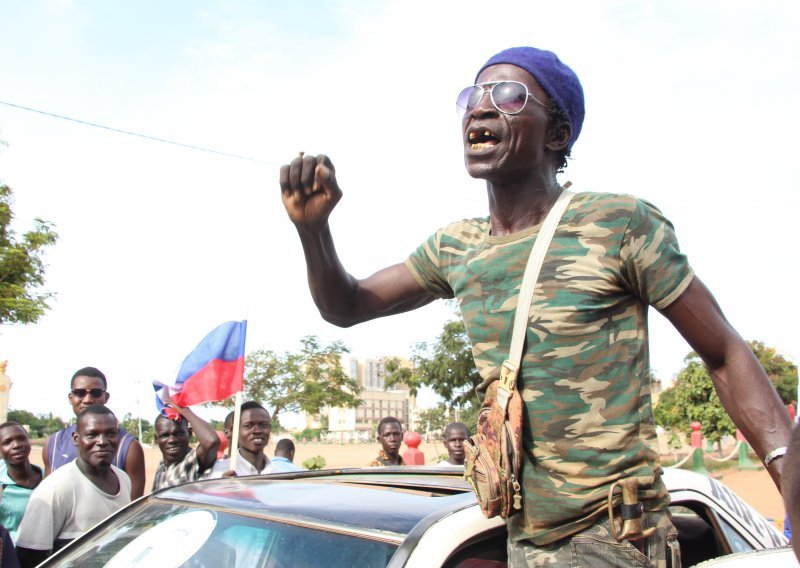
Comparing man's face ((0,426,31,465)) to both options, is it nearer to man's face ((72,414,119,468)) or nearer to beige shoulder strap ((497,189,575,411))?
man's face ((72,414,119,468))

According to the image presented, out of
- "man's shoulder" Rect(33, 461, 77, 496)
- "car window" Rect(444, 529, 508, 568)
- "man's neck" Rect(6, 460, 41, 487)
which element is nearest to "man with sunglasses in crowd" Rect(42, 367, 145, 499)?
"man's neck" Rect(6, 460, 41, 487)

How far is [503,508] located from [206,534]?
3.16ft

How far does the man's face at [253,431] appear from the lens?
205 inches

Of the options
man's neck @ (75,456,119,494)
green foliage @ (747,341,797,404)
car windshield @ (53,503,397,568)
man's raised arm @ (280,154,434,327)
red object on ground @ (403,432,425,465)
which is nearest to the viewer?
man's raised arm @ (280,154,434,327)

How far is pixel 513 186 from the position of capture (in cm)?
175

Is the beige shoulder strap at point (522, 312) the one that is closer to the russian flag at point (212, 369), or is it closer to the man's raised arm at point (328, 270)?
the man's raised arm at point (328, 270)

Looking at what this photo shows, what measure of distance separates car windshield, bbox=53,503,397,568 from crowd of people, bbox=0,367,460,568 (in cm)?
85

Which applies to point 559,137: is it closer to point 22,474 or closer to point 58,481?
point 58,481

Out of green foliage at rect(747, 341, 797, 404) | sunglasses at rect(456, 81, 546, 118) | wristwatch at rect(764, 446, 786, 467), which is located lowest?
wristwatch at rect(764, 446, 786, 467)

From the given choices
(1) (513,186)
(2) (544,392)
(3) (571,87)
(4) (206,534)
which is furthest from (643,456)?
(4) (206,534)

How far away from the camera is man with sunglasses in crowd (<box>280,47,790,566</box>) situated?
1.53 m

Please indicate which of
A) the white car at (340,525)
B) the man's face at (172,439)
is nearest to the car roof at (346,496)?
the white car at (340,525)

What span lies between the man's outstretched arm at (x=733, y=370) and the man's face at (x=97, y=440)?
3215 millimetres

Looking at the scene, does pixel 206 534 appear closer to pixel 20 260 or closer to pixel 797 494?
pixel 797 494
